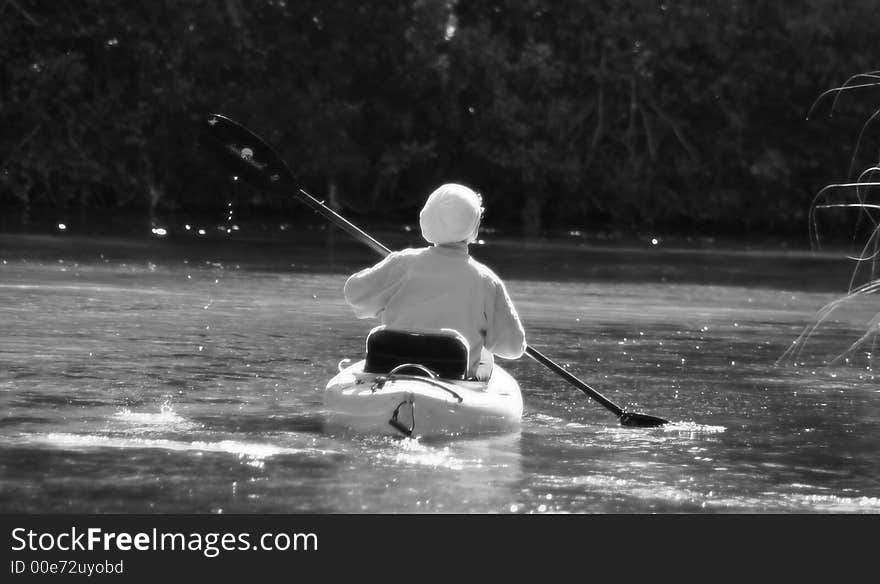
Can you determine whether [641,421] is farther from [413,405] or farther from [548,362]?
[413,405]

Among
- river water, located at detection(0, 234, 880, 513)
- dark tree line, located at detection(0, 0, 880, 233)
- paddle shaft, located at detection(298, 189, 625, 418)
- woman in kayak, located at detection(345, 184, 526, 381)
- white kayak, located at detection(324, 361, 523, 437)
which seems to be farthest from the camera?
dark tree line, located at detection(0, 0, 880, 233)

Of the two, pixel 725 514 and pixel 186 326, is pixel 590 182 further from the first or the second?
pixel 725 514

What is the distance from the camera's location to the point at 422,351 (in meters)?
8.25

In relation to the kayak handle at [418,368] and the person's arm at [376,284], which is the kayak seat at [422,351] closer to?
the kayak handle at [418,368]

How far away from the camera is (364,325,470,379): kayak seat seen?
27.0 ft

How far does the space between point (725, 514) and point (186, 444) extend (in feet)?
8.46

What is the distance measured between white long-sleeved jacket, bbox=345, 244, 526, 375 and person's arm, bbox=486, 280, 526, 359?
0.05 m

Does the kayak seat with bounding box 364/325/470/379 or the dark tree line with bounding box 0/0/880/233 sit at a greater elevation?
the dark tree line with bounding box 0/0/880/233

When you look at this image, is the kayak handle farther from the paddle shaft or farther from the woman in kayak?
the paddle shaft

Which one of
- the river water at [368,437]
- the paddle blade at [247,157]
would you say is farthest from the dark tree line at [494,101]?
the paddle blade at [247,157]

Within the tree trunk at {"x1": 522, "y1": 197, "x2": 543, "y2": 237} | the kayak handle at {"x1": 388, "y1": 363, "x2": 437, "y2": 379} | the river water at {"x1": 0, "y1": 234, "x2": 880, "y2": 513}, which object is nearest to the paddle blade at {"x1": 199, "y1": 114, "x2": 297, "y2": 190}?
the river water at {"x1": 0, "y1": 234, "x2": 880, "y2": 513}

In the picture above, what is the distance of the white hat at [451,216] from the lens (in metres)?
8.29

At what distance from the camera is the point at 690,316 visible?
16484 mm
